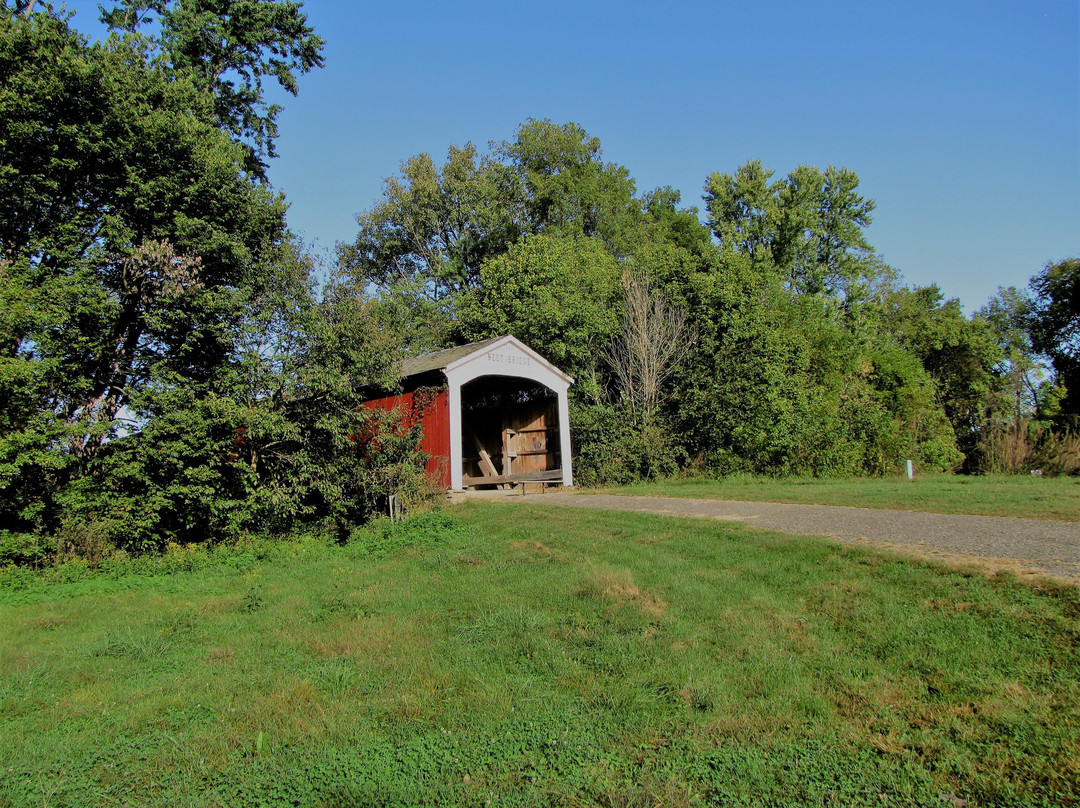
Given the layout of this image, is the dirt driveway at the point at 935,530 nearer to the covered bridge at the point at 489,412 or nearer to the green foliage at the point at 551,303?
the covered bridge at the point at 489,412

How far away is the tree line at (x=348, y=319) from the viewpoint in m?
11.9

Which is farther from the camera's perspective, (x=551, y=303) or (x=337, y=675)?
(x=551, y=303)

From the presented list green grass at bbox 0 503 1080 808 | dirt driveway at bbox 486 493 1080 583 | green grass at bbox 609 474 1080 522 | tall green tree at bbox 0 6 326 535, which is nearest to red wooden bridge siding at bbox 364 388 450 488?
tall green tree at bbox 0 6 326 535

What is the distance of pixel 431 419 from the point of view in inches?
628

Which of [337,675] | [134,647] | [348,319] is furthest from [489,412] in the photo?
[337,675]

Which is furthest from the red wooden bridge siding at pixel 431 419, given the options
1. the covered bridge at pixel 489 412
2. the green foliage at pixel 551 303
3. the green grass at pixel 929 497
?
the green foliage at pixel 551 303

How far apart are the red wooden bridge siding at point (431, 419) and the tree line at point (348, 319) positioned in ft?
4.12

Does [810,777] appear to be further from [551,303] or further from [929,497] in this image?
[551,303]

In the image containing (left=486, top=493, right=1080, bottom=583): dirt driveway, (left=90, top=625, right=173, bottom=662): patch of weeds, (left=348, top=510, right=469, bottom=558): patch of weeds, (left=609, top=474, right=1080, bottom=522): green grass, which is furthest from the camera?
(left=348, top=510, right=469, bottom=558): patch of weeds

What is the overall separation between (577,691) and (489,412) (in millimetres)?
16341

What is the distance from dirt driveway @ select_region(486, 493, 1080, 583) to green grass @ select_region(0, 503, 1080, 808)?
0.65m

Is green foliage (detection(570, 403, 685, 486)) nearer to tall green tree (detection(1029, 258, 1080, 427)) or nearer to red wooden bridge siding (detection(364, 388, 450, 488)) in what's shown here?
red wooden bridge siding (detection(364, 388, 450, 488))

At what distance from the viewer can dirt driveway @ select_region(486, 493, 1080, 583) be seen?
6.49 m

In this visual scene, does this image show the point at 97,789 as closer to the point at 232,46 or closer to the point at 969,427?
the point at 232,46
